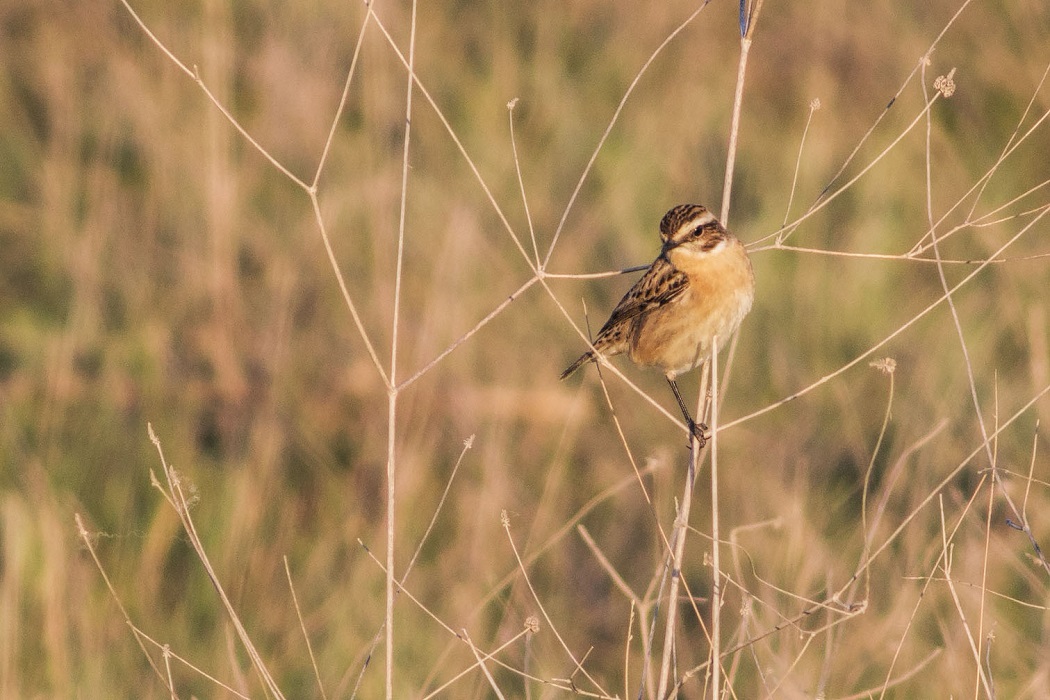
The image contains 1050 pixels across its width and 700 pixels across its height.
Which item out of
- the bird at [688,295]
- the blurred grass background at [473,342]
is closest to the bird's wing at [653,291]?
the bird at [688,295]

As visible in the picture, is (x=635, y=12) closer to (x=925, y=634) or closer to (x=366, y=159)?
(x=366, y=159)

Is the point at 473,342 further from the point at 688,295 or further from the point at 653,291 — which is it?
the point at 688,295

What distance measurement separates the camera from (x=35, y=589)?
504 cm

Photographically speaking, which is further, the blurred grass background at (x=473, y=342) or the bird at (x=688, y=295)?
the blurred grass background at (x=473, y=342)

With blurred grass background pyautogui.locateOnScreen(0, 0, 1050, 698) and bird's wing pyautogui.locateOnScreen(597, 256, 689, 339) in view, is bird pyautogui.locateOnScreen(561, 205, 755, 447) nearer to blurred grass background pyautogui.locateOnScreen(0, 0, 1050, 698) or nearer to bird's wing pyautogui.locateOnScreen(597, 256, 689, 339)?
bird's wing pyautogui.locateOnScreen(597, 256, 689, 339)

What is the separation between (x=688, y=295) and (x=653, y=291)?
20cm

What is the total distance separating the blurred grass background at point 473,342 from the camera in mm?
5000

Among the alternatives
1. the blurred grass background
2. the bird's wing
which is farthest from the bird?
the blurred grass background

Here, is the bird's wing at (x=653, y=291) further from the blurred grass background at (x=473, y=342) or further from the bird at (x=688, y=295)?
the blurred grass background at (x=473, y=342)

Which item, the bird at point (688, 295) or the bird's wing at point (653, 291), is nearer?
the bird at point (688, 295)

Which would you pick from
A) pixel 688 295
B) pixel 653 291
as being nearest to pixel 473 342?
pixel 653 291

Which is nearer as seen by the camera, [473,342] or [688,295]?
[688,295]

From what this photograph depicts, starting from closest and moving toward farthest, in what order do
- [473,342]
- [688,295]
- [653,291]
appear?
1. [688,295]
2. [653,291]
3. [473,342]

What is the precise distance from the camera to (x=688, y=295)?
194 inches
